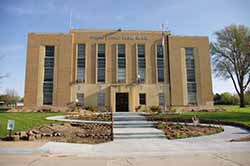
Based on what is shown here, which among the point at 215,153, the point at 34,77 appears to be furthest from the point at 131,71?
the point at 215,153

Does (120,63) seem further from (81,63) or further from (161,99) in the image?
(161,99)

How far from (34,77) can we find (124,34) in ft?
41.5

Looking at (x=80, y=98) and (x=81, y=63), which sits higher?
(x=81, y=63)

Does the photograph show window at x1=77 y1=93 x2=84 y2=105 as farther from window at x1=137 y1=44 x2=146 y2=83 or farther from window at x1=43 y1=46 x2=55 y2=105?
window at x1=137 y1=44 x2=146 y2=83

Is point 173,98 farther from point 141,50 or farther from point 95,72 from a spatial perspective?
point 95,72

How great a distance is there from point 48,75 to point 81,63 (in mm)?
4354

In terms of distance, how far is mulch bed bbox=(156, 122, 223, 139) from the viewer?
1296cm

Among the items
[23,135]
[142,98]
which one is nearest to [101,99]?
[142,98]

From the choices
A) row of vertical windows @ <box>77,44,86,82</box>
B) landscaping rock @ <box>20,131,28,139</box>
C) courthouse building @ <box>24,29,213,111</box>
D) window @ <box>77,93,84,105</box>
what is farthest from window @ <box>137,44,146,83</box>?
landscaping rock @ <box>20,131,28,139</box>

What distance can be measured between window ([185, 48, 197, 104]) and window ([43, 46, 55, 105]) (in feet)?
57.0

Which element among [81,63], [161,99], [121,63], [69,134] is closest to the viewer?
[69,134]

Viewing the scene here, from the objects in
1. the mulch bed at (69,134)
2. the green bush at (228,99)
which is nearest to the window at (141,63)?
the mulch bed at (69,134)

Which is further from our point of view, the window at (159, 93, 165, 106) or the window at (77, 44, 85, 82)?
the window at (77, 44, 85, 82)

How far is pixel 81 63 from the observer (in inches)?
1233
